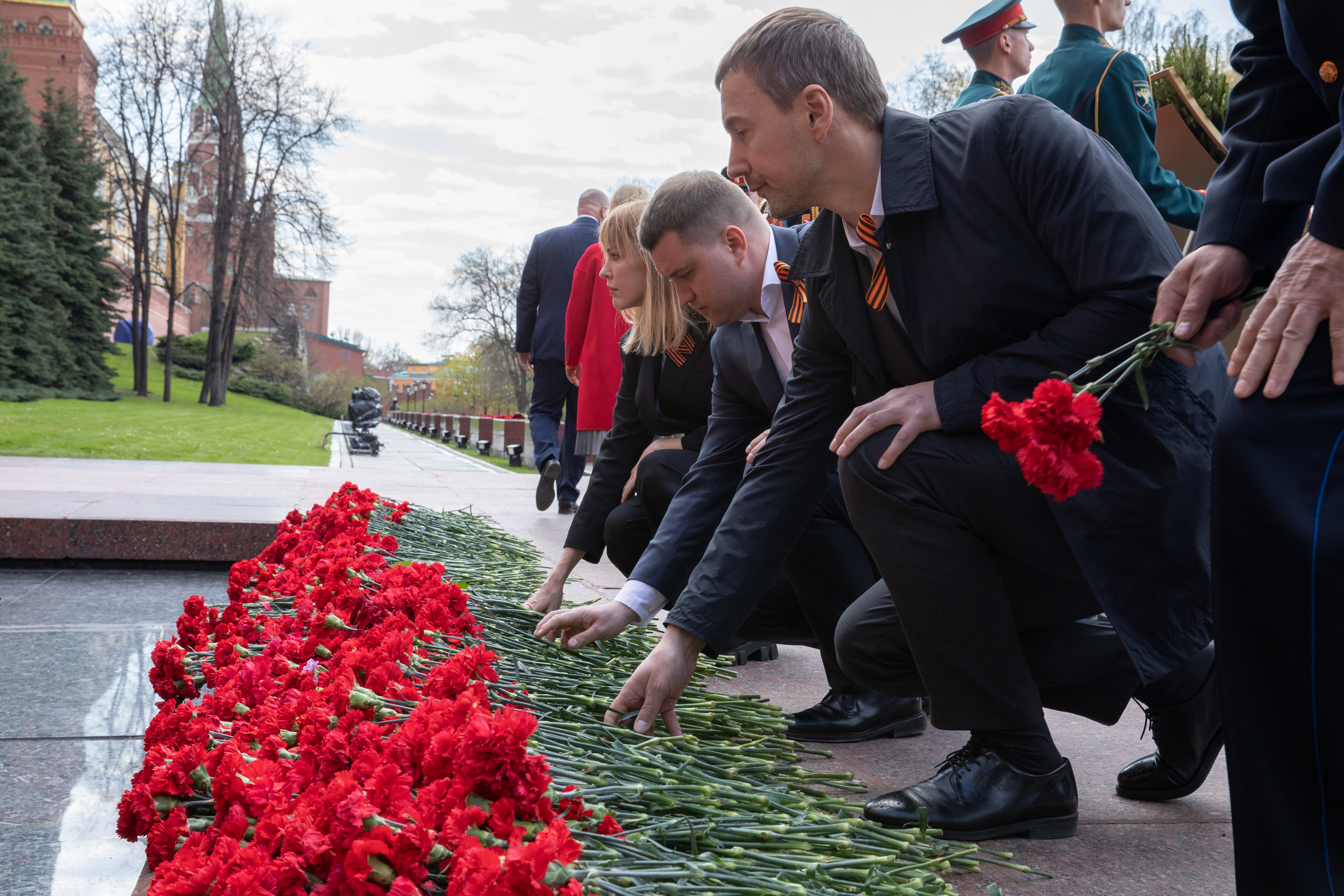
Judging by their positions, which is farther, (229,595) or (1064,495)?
(229,595)

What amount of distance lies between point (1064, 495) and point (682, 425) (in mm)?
2329

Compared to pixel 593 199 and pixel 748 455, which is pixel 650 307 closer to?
pixel 748 455

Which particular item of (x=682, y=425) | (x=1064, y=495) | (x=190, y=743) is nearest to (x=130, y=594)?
(x=682, y=425)

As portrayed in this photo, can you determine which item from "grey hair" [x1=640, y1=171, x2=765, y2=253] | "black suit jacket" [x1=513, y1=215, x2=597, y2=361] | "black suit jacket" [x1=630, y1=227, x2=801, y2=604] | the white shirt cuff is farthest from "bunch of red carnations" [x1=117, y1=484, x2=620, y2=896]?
"black suit jacket" [x1=513, y1=215, x2=597, y2=361]

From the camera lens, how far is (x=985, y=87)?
4.00 m

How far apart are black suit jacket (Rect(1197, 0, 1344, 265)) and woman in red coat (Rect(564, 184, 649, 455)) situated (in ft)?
15.5

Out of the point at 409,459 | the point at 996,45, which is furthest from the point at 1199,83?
the point at 409,459

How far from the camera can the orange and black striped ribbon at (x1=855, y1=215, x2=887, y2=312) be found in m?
2.08

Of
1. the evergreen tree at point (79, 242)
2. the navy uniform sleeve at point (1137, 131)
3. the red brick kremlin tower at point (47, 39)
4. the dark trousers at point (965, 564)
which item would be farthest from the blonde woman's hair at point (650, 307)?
the red brick kremlin tower at point (47, 39)

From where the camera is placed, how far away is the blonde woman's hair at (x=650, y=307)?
3576mm

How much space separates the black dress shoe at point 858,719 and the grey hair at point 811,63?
138 cm

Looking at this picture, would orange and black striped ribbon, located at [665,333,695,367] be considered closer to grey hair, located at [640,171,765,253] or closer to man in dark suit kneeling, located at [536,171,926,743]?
man in dark suit kneeling, located at [536,171,926,743]

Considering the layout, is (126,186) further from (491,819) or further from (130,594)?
(491,819)

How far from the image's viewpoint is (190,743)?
1.71 m
